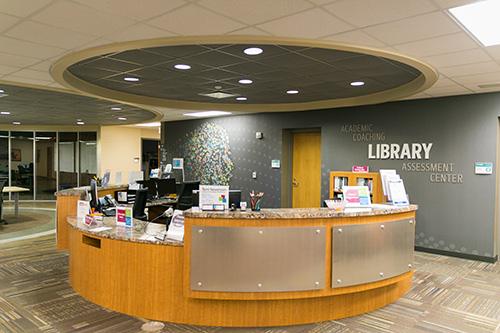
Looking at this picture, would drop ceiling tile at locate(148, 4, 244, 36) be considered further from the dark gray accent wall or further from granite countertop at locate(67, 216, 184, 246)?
the dark gray accent wall

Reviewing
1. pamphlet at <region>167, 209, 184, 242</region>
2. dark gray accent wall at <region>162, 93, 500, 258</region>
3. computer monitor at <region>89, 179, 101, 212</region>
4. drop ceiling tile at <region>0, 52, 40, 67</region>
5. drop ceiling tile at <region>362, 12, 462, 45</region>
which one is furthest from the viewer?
dark gray accent wall at <region>162, 93, 500, 258</region>

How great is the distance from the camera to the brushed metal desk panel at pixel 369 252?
3.55 m

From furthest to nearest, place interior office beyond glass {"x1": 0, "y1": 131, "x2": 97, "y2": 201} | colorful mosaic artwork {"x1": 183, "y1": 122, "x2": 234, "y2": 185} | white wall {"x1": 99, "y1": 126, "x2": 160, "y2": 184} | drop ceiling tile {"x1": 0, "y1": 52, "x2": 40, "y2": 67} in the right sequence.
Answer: interior office beyond glass {"x1": 0, "y1": 131, "x2": 97, "y2": 201}, white wall {"x1": 99, "y1": 126, "x2": 160, "y2": 184}, colorful mosaic artwork {"x1": 183, "y1": 122, "x2": 234, "y2": 185}, drop ceiling tile {"x1": 0, "y1": 52, "x2": 40, "y2": 67}

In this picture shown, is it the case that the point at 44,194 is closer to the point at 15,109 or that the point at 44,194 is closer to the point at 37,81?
the point at 15,109

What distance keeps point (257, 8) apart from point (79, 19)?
5.10ft

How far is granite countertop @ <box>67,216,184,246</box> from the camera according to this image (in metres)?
3.59

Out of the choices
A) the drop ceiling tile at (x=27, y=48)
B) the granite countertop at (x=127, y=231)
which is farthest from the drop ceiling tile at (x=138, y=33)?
the granite countertop at (x=127, y=231)

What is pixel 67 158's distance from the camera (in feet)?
46.3

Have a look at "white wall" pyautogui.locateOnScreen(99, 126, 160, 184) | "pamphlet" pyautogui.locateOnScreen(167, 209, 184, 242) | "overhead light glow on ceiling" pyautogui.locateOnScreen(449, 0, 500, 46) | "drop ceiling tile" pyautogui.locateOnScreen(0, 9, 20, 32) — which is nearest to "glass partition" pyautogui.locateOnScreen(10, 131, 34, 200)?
"white wall" pyautogui.locateOnScreen(99, 126, 160, 184)

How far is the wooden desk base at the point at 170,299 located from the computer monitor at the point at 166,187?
3.83m

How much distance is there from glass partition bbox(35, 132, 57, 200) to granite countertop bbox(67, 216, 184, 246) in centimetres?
1090

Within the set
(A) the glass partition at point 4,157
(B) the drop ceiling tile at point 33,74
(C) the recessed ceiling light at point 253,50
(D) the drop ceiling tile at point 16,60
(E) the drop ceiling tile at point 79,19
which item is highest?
(C) the recessed ceiling light at point 253,50

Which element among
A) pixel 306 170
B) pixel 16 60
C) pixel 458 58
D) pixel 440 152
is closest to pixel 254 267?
pixel 458 58

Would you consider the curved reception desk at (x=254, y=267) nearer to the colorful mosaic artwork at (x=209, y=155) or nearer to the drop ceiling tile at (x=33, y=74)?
the drop ceiling tile at (x=33, y=74)
